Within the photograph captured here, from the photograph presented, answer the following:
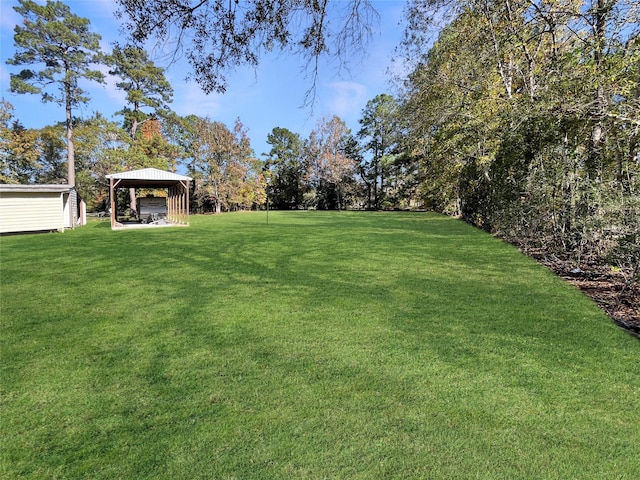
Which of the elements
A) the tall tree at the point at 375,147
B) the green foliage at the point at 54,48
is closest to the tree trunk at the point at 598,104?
the green foliage at the point at 54,48

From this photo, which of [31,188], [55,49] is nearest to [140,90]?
[55,49]

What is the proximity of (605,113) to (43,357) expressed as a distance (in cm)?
658

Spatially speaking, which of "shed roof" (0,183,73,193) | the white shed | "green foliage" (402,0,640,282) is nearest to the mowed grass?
"green foliage" (402,0,640,282)

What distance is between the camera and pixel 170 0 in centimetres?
253

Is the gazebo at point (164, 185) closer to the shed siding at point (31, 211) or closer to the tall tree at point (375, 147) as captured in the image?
the shed siding at point (31, 211)

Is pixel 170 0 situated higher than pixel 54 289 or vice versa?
pixel 170 0

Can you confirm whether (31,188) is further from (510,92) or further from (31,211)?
(510,92)

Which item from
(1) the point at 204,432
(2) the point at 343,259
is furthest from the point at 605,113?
(1) the point at 204,432

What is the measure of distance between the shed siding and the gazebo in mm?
1771

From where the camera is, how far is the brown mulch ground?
12.1 feet

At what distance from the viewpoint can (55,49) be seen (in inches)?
655

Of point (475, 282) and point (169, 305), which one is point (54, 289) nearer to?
point (169, 305)

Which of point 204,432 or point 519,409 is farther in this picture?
point 519,409

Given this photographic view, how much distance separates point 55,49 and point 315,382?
70.8 ft
